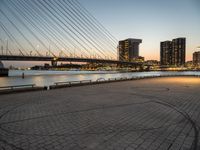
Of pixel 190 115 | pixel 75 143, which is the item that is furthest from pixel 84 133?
pixel 190 115

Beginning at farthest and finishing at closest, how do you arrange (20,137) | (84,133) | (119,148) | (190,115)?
(190,115), (84,133), (20,137), (119,148)

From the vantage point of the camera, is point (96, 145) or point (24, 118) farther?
point (24, 118)

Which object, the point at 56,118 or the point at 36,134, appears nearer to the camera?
the point at 36,134

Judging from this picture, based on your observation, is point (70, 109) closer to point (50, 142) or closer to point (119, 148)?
point (50, 142)

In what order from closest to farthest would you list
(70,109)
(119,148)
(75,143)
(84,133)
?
1. (119,148)
2. (75,143)
3. (84,133)
4. (70,109)

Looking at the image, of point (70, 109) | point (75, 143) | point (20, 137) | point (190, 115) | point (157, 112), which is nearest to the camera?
point (75, 143)

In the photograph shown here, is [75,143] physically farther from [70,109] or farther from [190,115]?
[190,115]

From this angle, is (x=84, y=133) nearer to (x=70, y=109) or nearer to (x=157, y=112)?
(x=70, y=109)

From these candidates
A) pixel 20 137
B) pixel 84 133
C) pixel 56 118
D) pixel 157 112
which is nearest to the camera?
pixel 20 137

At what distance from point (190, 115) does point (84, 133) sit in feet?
17.1

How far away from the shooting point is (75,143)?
503cm

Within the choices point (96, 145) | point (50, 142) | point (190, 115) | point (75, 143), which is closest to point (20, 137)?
point (50, 142)

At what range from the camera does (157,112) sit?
8.59 m

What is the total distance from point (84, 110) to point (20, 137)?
12.7ft
